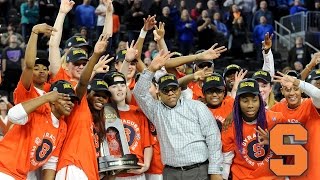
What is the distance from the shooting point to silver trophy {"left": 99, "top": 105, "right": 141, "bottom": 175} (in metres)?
8.34

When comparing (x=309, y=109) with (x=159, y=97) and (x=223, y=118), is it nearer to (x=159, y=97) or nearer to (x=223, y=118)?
(x=223, y=118)

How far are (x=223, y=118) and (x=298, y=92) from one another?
842 millimetres

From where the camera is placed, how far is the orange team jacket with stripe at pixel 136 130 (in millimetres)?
8688

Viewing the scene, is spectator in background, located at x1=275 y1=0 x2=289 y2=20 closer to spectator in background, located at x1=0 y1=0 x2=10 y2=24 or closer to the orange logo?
spectator in background, located at x1=0 y1=0 x2=10 y2=24

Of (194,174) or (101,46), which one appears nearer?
(101,46)

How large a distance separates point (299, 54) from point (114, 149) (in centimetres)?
1095

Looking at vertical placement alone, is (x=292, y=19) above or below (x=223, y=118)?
above

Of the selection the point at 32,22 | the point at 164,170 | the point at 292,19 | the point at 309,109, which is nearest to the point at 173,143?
the point at 164,170

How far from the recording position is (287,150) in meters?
8.29

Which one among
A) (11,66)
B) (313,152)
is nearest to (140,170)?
(313,152)

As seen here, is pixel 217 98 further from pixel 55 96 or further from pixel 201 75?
pixel 55 96

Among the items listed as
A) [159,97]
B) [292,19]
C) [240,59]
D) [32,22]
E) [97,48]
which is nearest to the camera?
[97,48]

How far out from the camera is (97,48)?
8.01 meters

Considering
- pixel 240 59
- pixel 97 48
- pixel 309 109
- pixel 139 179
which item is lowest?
pixel 139 179
